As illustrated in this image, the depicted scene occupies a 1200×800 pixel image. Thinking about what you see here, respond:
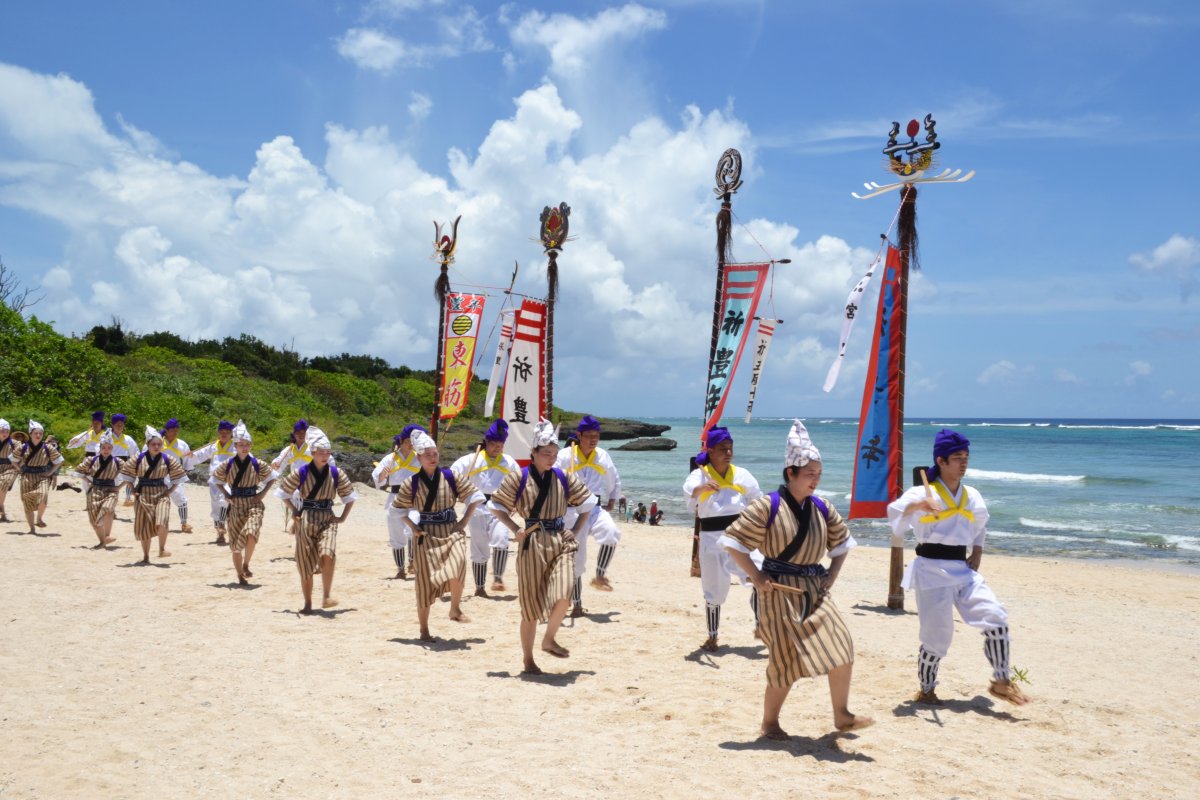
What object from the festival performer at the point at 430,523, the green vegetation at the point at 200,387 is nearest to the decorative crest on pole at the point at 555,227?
the festival performer at the point at 430,523

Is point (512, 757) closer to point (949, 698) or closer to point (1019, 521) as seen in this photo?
point (949, 698)

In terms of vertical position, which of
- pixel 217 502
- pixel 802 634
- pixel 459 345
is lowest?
pixel 217 502

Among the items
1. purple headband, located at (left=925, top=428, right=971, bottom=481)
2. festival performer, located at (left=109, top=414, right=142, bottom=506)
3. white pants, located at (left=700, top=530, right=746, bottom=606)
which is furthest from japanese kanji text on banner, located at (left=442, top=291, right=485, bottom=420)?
purple headband, located at (left=925, top=428, right=971, bottom=481)

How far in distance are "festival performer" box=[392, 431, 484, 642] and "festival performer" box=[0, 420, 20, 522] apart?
39.3ft

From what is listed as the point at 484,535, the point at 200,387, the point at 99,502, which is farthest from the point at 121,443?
the point at 200,387

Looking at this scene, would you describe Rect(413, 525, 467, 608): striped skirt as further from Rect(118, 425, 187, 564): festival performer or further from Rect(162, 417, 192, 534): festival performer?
Rect(162, 417, 192, 534): festival performer

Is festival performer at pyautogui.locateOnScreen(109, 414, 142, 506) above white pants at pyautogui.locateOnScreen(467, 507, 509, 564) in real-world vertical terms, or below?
above

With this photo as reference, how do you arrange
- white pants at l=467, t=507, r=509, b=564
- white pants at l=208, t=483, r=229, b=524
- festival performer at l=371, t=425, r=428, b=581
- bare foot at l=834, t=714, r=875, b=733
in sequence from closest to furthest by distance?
bare foot at l=834, t=714, r=875, b=733, white pants at l=467, t=507, r=509, b=564, festival performer at l=371, t=425, r=428, b=581, white pants at l=208, t=483, r=229, b=524

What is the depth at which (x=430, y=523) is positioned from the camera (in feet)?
27.2

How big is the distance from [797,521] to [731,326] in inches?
308

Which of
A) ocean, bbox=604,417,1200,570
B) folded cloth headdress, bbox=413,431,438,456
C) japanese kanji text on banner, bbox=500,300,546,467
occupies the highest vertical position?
japanese kanji text on banner, bbox=500,300,546,467

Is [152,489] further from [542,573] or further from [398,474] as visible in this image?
[542,573]

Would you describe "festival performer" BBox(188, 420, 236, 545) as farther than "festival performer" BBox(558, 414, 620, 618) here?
Yes

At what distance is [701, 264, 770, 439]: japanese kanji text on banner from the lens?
41.8ft
